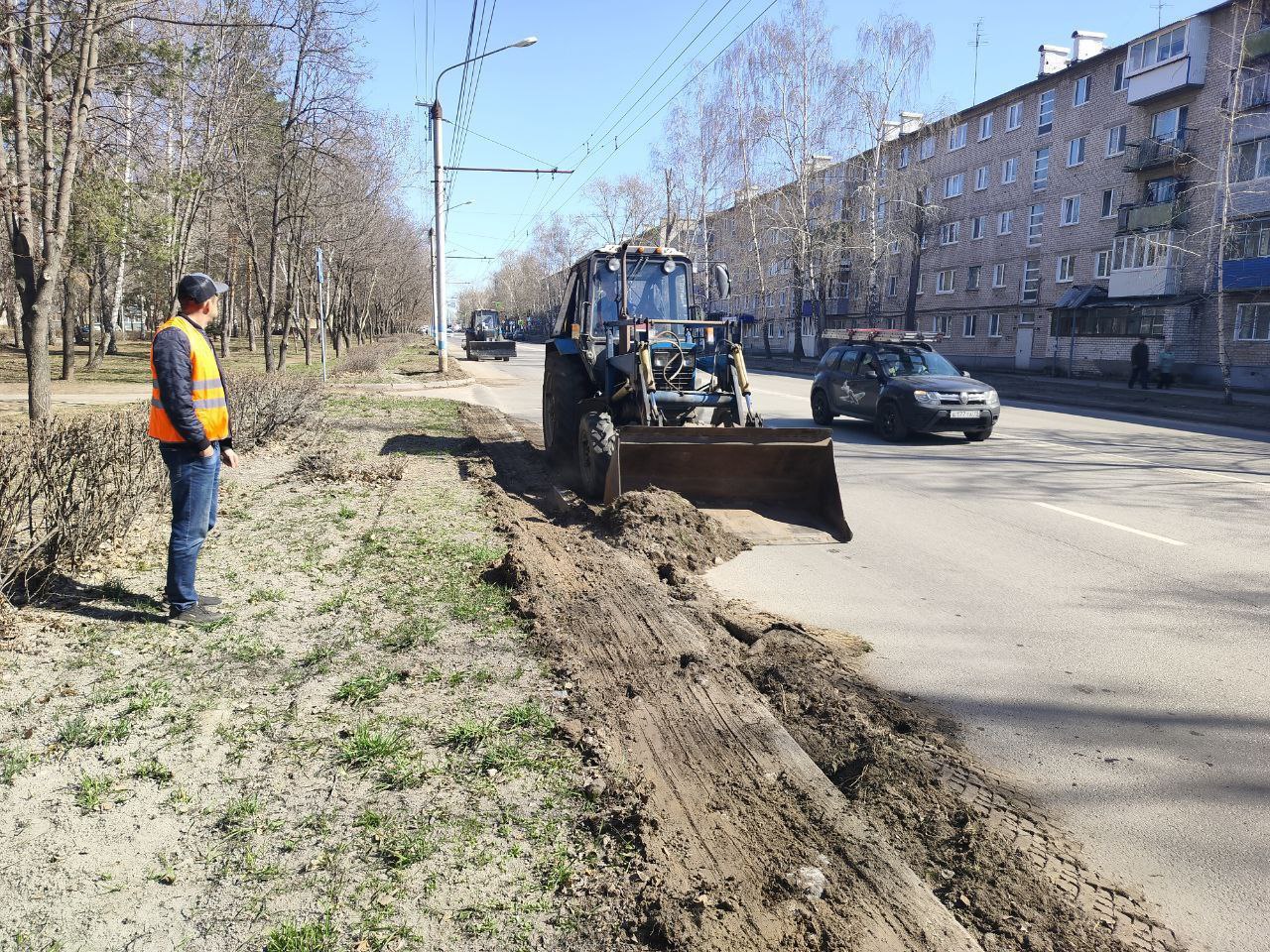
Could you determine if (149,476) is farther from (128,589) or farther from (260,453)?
(260,453)

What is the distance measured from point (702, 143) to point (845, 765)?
51213 mm

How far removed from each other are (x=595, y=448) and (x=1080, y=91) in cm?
4242

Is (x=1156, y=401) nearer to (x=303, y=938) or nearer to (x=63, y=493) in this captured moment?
(x=63, y=493)

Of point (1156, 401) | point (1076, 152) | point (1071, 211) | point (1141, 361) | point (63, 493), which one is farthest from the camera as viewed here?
point (1071, 211)

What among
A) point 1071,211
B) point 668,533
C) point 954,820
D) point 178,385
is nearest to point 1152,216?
point 1071,211

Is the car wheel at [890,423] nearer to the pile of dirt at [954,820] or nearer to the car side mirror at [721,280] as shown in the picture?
the car side mirror at [721,280]

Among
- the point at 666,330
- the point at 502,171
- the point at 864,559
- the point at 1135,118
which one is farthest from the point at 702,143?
the point at 864,559

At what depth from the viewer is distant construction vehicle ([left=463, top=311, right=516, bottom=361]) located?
43.0 meters

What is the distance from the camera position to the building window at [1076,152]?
4012cm

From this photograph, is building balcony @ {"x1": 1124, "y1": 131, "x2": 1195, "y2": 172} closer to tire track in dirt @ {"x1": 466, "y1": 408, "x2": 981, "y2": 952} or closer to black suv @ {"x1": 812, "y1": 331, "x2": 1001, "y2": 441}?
black suv @ {"x1": 812, "y1": 331, "x2": 1001, "y2": 441}

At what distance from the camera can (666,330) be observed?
9328 mm

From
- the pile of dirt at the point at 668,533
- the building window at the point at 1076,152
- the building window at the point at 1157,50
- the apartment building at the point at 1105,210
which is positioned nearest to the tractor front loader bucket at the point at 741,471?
the pile of dirt at the point at 668,533

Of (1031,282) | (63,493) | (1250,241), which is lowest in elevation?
(63,493)

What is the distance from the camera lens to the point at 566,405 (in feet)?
32.6
